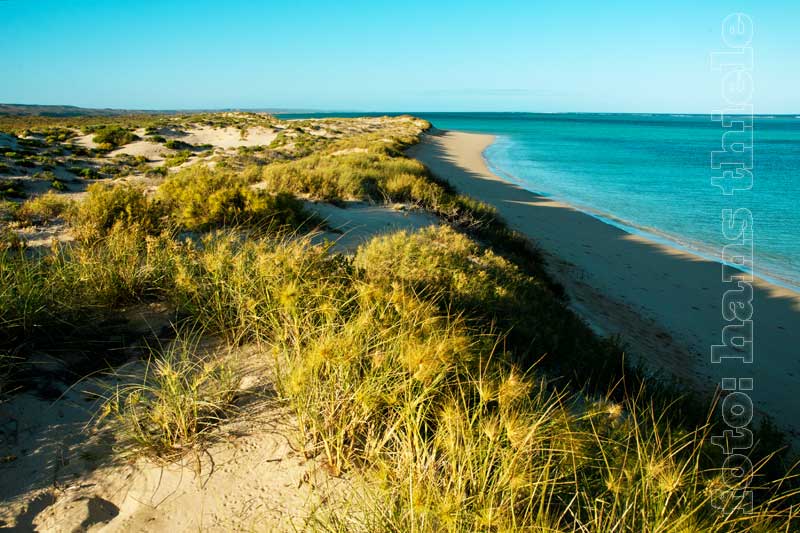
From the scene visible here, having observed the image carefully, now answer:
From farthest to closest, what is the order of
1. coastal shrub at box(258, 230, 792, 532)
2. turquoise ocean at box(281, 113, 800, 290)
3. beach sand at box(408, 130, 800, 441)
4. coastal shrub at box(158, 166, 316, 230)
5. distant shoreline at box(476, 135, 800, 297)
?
turquoise ocean at box(281, 113, 800, 290) → distant shoreline at box(476, 135, 800, 297) → coastal shrub at box(158, 166, 316, 230) → beach sand at box(408, 130, 800, 441) → coastal shrub at box(258, 230, 792, 532)

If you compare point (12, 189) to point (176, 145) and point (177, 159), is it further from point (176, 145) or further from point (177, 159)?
point (176, 145)

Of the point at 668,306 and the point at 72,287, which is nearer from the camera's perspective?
the point at 72,287

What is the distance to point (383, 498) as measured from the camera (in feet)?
6.25

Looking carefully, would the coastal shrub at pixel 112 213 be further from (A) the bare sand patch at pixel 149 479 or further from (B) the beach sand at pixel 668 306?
(B) the beach sand at pixel 668 306

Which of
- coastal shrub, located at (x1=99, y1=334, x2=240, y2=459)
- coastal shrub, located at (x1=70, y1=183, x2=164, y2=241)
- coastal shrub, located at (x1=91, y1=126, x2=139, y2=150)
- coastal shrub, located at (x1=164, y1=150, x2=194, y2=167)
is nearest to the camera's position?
coastal shrub, located at (x1=99, y1=334, x2=240, y2=459)

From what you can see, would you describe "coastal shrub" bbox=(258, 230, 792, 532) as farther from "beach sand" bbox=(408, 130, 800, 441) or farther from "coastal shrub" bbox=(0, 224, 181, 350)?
"beach sand" bbox=(408, 130, 800, 441)

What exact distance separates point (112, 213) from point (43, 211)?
65.4 inches

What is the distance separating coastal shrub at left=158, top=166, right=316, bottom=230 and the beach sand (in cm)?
487

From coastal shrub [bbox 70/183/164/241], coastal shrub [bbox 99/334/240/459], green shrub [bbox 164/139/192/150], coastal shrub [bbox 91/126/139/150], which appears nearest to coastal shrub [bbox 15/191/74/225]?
coastal shrub [bbox 70/183/164/241]

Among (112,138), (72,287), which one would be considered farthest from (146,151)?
(72,287)

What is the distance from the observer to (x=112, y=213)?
6.09m

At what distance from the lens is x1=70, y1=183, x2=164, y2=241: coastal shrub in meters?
5.88

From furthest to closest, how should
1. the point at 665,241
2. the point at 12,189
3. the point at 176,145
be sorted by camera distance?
the point at 176,145 → the point at 665,241 → the point at 12,189

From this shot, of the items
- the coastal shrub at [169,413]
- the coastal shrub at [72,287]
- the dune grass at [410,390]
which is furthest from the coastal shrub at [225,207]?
the coastal shrub at [169,413]
